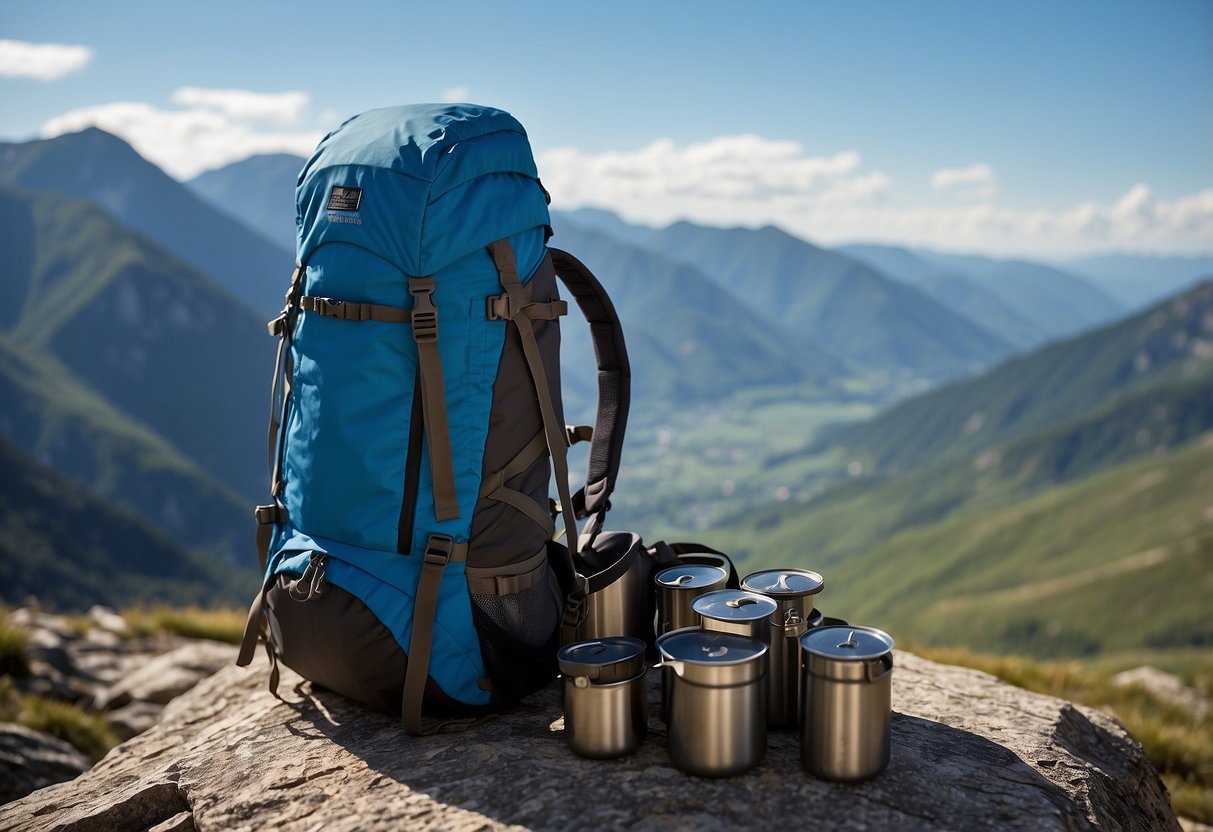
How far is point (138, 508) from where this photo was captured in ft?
506

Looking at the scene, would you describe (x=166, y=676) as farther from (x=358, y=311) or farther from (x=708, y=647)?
(x=708, y=647)

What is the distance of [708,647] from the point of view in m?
3.83

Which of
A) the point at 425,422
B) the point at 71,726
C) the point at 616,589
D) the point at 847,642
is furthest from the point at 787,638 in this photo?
the point at 71,726

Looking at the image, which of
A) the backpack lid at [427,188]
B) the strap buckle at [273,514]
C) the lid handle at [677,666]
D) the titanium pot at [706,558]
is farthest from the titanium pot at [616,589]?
the backpack lid at [427,188]

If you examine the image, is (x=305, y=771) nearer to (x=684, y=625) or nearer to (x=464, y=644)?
(x=464, y=644)

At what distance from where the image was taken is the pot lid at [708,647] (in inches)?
145

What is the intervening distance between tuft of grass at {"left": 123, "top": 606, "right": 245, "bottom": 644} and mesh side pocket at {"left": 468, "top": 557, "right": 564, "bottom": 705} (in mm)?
5964

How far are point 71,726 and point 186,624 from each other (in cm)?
290

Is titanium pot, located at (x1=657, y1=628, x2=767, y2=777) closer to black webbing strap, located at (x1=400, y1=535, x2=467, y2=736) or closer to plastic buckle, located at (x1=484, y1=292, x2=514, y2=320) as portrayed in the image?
black webbing strap, located at (x1=400, y1=535, x2=467, y2=736)

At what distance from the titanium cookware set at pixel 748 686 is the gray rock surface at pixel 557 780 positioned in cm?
11

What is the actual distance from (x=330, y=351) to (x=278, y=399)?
97cm

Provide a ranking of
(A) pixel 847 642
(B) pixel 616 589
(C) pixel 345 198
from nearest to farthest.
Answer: (A) pixel 847 642 → (C) pixel 345 198 → (B) pixel 616 589

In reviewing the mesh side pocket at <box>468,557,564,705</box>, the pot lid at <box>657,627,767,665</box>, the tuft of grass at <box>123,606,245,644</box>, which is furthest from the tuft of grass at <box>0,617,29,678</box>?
the pot lid at <box>657,627,767,665</box>

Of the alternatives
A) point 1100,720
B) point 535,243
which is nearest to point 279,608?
point 535,243
